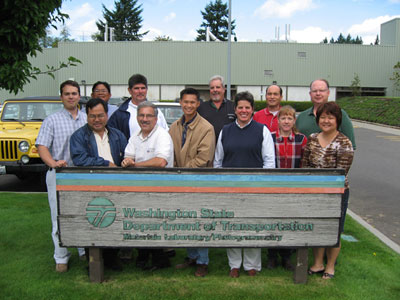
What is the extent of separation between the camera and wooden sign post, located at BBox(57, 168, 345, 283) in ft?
12.0

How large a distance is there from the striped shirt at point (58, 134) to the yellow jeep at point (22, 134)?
3.90 metres

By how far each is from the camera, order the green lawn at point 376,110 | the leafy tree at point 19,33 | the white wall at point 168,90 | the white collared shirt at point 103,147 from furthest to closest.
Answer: the white wall at point 168,90 < the green lawn at point 376,110 < the white collared shirt at point 103,147 < the leafy tree at point 19,33

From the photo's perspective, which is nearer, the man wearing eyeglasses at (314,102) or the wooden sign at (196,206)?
the wooden sign at (196,206)

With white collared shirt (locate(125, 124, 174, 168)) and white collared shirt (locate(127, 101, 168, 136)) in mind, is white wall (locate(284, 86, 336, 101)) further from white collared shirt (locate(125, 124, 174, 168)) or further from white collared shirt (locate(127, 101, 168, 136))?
white collared shirt (locate(125, 124, 174, 168))

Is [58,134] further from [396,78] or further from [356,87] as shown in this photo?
[396,78]

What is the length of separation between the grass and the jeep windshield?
15.3 feet

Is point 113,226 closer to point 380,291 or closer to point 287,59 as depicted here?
point 380,291

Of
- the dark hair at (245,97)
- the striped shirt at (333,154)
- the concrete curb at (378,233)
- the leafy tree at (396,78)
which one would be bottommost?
the concrete curb at (378,233)

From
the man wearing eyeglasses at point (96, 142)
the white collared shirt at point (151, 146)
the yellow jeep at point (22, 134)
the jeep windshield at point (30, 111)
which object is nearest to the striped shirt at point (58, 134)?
the man wearing eyeglasses at point (96, 142)

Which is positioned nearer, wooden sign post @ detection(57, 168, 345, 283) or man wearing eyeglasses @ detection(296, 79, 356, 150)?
wooden sign post @ detection(57, 168, 345, 283)

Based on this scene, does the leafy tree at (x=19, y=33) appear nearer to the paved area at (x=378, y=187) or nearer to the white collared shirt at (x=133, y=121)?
the white collared shirt at (x=133, y=121)

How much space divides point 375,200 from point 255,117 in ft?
13.3

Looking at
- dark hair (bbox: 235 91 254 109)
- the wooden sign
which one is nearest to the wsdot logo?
the wooden sign

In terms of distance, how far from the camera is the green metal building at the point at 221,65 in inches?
1555
